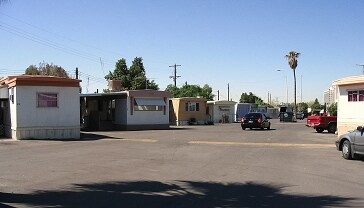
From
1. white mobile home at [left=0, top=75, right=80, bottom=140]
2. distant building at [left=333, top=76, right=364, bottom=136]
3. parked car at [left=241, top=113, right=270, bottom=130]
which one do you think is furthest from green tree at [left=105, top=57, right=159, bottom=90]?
A: distant building at [left=333, top=76, right=364, bottom=136]

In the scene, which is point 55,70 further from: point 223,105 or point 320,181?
Answer: point 320,181

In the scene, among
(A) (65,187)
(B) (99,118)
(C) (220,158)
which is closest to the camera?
(A) (65,187)

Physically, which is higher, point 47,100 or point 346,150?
point 47,100

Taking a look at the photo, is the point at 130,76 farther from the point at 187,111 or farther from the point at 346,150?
the point at 346,150

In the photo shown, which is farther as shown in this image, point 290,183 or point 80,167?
point 80,167

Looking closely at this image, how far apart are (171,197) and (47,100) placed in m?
18.5

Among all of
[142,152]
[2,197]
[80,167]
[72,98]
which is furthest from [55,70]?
[2,197]

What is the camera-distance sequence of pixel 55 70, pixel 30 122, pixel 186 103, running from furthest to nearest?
pixel 55 70
pixel 186 103
pixel 30 122

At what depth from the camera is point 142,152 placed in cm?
1800

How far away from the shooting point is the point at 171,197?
344 inches

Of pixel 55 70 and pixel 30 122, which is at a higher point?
pixel 55 70

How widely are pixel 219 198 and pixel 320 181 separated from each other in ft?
11.0

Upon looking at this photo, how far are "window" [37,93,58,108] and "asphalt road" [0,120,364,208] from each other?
26.1ft

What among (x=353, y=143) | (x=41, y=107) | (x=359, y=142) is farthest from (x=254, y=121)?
(x=359, y=142)
